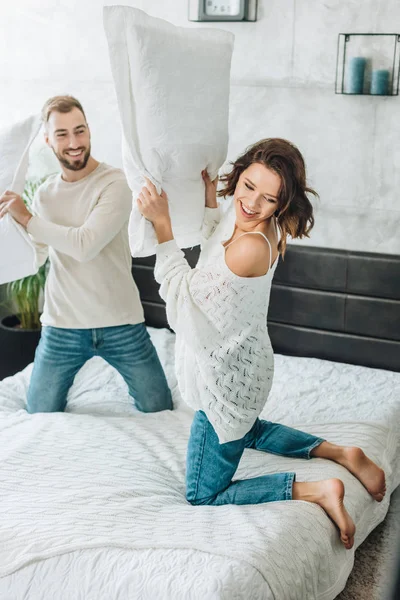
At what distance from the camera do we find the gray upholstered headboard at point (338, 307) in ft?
10.4

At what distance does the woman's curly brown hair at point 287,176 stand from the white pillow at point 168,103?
5.7 inches

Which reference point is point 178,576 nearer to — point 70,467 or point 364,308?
point 70,467

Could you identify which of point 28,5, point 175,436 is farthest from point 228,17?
point 175,436

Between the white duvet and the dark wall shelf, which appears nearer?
the white duvet

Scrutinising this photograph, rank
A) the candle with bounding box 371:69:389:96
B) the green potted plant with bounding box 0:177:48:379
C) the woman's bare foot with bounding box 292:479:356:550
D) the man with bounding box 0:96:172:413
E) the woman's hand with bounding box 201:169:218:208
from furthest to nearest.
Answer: the green potted plant with bounding box 0:177:48:379 → the candle with bounding box 371:69:389:96 → the man with bounding box 0:96:172:413 → the woman's hand with bounding box 201:169:218:208 → the woman's bare foot with bounding box 292:479:356:550

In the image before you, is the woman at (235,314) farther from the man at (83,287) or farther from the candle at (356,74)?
the candle at (356,74)

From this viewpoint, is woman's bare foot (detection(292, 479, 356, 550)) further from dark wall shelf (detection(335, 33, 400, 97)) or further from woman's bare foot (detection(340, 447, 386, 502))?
dark wall shelf (detection(335, 33, 400, 97))

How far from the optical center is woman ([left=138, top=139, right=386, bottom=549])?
6.68 ft

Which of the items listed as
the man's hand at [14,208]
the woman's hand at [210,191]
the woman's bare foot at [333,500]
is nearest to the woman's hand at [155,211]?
the woman's hand at [210,191]

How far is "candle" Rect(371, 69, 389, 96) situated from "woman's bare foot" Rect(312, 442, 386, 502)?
4.47ft

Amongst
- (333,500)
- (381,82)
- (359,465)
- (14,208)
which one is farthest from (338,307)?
(14,208)

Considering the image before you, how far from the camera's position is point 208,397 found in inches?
83.4

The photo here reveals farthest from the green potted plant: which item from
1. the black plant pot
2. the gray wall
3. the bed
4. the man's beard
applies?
the gray wall

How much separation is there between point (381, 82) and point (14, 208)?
141cm
